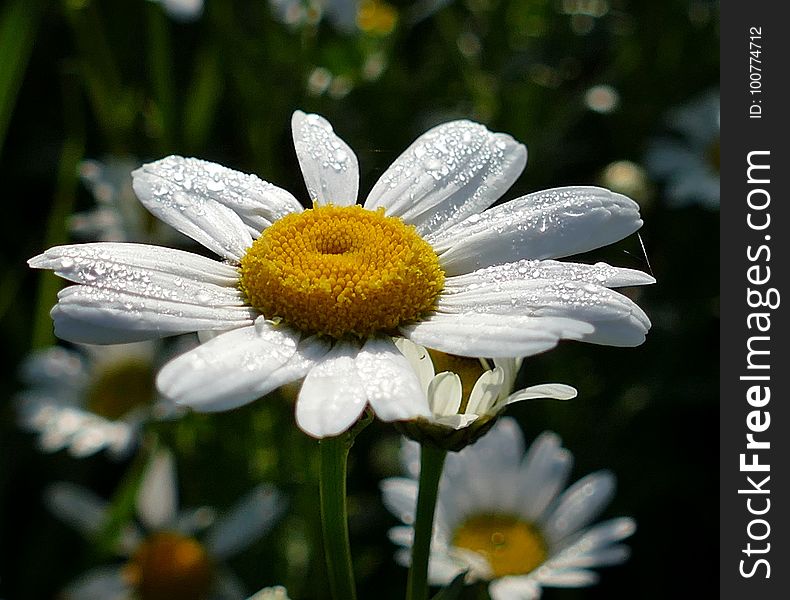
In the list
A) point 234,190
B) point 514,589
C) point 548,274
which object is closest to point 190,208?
point 234,190

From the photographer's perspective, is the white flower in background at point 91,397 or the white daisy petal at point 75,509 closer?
the white daisy petal at point 75,509

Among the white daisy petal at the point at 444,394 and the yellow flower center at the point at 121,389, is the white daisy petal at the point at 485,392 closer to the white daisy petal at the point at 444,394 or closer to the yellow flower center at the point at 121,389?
the white daisy petal at the point at 444,394

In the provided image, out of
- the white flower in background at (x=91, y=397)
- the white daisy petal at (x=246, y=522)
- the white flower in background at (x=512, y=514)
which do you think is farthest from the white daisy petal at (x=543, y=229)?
the white flower in background at (x=91, y=397)

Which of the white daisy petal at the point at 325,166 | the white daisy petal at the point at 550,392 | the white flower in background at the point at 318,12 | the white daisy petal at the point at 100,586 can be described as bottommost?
the white daisy petal at the point at 100,586

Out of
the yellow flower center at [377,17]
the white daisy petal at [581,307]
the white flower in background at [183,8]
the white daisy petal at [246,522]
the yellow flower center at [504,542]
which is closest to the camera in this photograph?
the white daisy petal at [581,307]

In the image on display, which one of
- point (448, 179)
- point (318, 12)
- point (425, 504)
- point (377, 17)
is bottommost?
point (425, 504)

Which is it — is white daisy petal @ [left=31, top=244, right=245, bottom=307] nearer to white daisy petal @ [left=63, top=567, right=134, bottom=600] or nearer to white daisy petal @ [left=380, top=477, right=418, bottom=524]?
white daisy petal @ [left=380, top=477, right=418, bottom=524]

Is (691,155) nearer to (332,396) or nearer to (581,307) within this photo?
(581,307)

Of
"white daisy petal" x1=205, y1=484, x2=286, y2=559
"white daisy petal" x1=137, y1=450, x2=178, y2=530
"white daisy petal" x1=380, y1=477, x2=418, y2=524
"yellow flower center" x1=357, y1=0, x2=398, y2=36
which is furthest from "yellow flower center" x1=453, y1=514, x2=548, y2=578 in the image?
"yellow flower center" x1=357, y1=0, x2=398, y2=36
